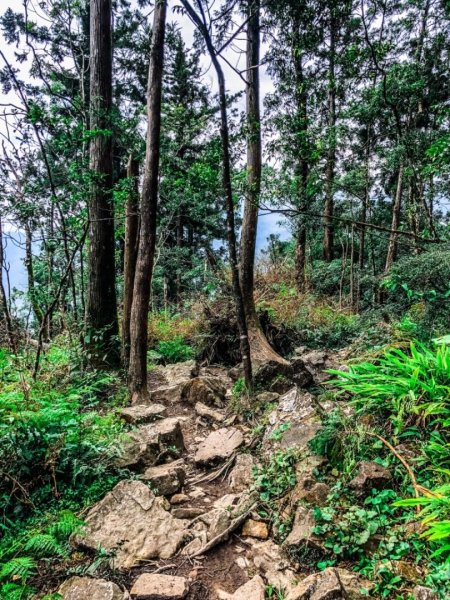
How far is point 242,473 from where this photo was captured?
3.29 metres

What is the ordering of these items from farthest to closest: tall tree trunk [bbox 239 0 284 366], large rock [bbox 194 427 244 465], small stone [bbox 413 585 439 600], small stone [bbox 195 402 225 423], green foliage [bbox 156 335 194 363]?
green foliage [bbox 156 335 194 363] < tall tree trunk [bbox 239 0 284 366] < small stone [bbox 195 402 225 423] < large rock [bbox 194 427 244 465] < small stone [bbox 413 585 439 600]

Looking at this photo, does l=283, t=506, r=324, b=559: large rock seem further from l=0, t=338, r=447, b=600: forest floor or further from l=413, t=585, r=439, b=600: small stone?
l=413, t=585, r=439, b=600: small stone

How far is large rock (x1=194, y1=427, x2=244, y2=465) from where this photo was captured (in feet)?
12.2

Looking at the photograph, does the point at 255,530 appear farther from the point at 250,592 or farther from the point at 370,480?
the point at 370,480

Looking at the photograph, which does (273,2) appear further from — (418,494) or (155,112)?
(418,494)

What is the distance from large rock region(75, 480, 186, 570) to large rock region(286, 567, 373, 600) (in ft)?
3.40

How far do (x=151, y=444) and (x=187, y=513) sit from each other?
851mm

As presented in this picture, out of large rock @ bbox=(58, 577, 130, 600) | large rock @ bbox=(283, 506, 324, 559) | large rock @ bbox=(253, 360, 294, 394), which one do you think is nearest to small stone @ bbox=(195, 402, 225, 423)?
large rock @ bbox=(253, 360, 294, 394)

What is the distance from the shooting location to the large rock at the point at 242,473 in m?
3.17

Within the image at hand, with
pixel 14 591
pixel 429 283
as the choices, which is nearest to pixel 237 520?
pixel 14 591

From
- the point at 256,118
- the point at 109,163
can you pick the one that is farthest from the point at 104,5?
the point at 256,118

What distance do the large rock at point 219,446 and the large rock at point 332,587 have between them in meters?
1.88

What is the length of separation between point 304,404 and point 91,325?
396 centimetres

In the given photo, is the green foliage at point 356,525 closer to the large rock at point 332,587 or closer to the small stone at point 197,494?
the large rock at point 332,587
